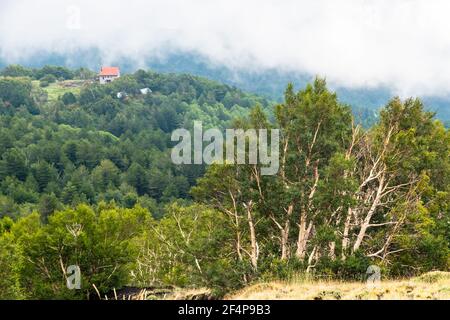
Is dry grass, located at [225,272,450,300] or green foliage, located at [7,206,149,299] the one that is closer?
dry grass, located at [225,272,450,300]

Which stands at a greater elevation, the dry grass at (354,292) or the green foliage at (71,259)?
the dry grass at (354,292)

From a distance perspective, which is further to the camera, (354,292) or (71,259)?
(71,259)

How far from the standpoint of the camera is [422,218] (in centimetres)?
3086

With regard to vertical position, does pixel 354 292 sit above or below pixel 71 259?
above

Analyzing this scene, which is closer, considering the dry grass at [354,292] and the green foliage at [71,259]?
the dry grass at [354,292]

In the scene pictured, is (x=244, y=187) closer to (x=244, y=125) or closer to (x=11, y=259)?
(x=244, y=125)

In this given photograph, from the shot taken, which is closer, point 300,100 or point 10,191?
point 300,100

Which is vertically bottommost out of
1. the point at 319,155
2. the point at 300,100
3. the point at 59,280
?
the point at 59,280

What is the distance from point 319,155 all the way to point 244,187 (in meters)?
4.74

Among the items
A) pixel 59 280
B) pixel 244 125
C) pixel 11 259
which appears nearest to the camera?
pixel 244 125

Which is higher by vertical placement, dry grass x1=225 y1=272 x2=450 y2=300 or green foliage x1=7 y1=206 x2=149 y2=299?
dry grass x1=225 y1=272 x2=450 y2=300
